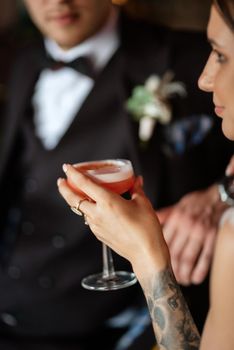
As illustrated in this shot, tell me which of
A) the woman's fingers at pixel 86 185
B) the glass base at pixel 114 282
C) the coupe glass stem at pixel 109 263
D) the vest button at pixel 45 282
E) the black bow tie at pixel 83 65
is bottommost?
the vest button at pixel 45 282

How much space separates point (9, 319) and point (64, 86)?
2.69ft

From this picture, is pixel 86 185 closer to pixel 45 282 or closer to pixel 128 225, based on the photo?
pixel 128 225

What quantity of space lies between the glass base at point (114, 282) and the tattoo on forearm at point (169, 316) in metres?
0.21

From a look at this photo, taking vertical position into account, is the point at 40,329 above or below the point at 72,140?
below

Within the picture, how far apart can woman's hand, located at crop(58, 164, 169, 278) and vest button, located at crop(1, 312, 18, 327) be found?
94cm

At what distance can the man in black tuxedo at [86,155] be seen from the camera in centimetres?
199

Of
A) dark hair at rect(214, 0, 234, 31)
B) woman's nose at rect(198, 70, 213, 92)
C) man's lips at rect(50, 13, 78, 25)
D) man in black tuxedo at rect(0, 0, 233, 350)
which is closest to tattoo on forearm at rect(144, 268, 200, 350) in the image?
woman's nose at rect(198, 70, 213, 92)

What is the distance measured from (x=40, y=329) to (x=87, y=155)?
1.93 feet

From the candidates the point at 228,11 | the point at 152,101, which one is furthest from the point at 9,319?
the point at 228,11

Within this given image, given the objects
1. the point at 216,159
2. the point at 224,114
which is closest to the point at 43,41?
the point at 216,159

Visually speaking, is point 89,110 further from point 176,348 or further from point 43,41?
point 176,348

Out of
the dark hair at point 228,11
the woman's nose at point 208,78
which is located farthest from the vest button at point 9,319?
the dark hair at point 228,11

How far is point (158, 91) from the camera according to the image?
6.67ft

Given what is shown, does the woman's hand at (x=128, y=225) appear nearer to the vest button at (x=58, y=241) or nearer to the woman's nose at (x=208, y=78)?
the woman's nose at (x=208, y=78)
